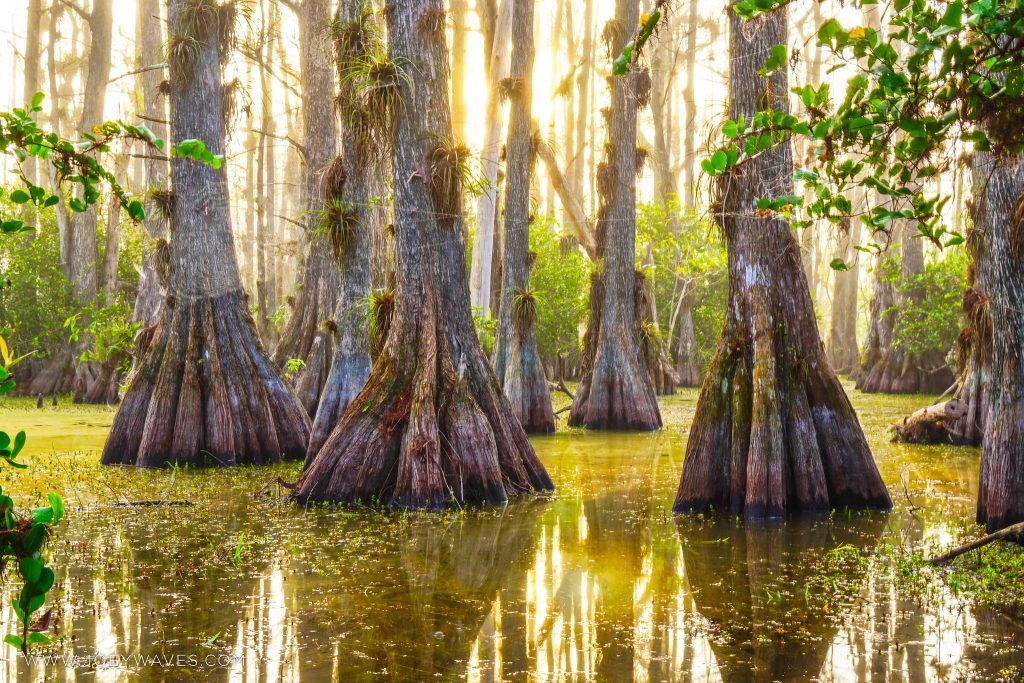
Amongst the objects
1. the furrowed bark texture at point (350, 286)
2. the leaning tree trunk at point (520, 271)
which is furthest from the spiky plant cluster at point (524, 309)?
the furrowed bark texture at point (350, 286)

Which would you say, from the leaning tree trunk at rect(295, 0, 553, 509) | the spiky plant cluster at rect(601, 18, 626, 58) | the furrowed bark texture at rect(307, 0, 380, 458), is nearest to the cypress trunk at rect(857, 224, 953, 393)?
the spiky plant cluster at rect(601, 18, 626, 58)

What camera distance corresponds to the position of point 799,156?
26.3 ft

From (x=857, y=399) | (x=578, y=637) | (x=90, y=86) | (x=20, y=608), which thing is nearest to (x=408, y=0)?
(x=578, y=637)

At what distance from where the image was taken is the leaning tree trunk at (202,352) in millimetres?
10000

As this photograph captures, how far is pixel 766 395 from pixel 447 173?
315 centimetres

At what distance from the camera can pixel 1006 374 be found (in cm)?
592

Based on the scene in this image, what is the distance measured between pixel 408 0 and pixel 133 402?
5.27 metres

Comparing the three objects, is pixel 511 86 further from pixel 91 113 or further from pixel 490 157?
pixel 91 113

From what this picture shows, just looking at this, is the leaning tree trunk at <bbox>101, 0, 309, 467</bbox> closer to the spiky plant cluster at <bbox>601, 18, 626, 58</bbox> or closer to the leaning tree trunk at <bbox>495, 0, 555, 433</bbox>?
the leaning tree trunk at <bbox>495, 0, 555, 433</bbox>

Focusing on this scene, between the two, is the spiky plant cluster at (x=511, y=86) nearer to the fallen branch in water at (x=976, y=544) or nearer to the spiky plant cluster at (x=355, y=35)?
the spiky plant cluster at (x=355, y=35)

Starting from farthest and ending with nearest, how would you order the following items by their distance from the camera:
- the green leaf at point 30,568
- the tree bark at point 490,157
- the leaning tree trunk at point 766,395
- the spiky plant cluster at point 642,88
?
1. the spiky plant cluster at point 642,88
2. the tree bark at point 490,157
3. the leaning tree trunk at point 766,395
4. the green leaf at point 30,568

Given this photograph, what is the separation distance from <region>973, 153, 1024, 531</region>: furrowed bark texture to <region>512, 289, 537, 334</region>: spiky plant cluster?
769 cm

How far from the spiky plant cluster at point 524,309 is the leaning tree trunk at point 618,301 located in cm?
154

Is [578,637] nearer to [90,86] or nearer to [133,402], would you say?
[133,402]
